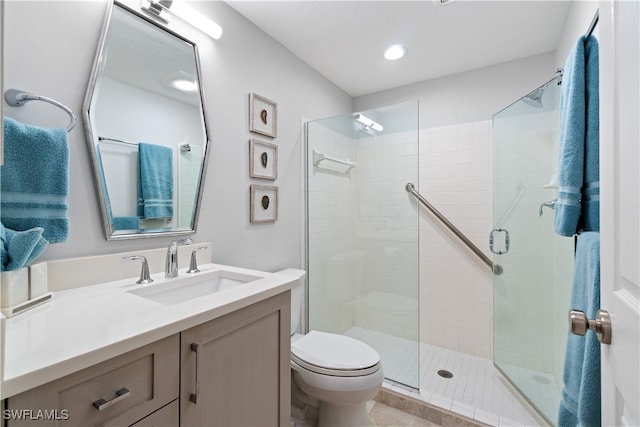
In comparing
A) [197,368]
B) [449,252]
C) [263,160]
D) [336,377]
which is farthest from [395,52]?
[197,368]

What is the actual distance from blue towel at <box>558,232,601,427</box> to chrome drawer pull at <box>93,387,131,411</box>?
1074 millimetres

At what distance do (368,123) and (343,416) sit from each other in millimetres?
1848

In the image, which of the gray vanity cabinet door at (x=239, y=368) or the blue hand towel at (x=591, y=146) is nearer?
the gray vanity cabinet door at (x=239, y=368)

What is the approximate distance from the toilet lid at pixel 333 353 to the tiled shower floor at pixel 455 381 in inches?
20.6

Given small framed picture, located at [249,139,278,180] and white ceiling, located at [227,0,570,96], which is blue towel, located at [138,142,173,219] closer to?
small framed picture, located at [249,139,278,180]

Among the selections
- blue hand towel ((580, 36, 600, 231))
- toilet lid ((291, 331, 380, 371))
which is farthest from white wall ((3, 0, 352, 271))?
blue hand towel ((580, 36, 600, 231))

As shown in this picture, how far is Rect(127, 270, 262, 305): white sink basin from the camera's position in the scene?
3.69 feet

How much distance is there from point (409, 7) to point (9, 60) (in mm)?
1771

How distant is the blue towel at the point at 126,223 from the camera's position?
45.9 inches

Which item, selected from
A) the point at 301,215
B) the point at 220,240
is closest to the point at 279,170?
the point at 301,215

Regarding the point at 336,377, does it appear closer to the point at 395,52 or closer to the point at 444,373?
the point at 444,373

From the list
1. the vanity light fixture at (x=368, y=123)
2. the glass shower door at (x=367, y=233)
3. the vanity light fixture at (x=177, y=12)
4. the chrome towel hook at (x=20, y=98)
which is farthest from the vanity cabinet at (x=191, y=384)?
the vanity light fixture at (x=368, y=123)

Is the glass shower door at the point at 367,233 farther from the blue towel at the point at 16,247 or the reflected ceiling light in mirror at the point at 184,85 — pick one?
the blue towel at the point at 16,247

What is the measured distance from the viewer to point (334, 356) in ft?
5.02
